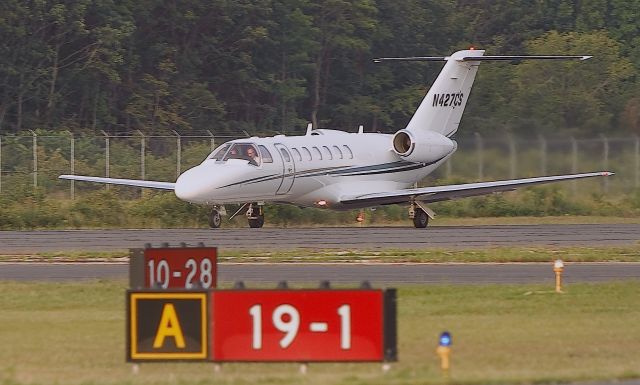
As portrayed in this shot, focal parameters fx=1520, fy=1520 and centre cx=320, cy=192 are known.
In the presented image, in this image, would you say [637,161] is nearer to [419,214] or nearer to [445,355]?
[419,214]

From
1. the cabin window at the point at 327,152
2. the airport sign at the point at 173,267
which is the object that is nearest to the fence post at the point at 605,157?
the cabin window at the point at 327,152

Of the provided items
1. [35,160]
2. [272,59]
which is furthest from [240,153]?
[272,59]

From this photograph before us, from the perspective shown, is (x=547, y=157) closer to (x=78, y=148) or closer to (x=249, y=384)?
(x=78, y=148)

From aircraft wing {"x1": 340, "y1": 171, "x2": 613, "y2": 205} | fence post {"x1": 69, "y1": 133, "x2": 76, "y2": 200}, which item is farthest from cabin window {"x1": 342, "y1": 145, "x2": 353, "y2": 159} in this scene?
fence post {"x1": 69, "y1": 133, "x2": 76, "y2": 200}

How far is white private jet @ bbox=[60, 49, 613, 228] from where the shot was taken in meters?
36.2

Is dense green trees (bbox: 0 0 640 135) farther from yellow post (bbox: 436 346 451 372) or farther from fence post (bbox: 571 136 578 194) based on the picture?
yellow post (bbox: 436 346 451 372)

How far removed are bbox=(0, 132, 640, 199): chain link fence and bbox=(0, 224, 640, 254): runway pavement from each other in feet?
15.6

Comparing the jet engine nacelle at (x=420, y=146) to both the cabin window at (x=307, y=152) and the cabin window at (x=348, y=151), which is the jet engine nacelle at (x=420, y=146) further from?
the cabin window at (x=307, y=152)

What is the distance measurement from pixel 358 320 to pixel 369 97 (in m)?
61.9

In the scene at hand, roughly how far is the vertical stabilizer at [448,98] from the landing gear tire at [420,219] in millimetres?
3953

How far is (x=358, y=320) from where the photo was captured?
1250cm

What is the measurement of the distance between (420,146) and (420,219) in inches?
105

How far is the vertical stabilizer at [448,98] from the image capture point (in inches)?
1645

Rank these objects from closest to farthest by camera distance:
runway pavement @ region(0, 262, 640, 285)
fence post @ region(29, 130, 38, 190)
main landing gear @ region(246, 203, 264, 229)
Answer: runway pavement @ region(0, 262, 640, 285) < main landing gear @ region(246, 203, 264, 229) < fence post @ region(29, 130, 38, 190)
